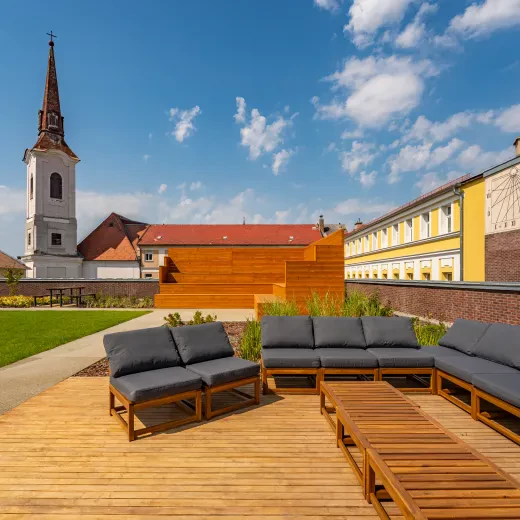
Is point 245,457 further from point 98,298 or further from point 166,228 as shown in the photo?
point 166,228

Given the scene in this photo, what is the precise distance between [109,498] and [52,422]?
5.69ft

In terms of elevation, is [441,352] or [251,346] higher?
[441,352]

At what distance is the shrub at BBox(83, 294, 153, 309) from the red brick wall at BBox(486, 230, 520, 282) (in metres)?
15.7

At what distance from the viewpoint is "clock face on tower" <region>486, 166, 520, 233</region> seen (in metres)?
12.0

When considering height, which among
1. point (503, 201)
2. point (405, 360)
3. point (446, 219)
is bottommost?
point (405, 360)

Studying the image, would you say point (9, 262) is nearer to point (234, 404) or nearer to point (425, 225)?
point (425, 225)

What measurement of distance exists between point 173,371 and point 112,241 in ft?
118

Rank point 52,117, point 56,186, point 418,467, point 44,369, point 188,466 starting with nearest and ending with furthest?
point 418,467
point 188,466
point 44,369
point 56,186
point 52,117

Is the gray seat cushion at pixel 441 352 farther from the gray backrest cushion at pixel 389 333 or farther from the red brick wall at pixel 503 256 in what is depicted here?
the red brick wall at pixel 503 256

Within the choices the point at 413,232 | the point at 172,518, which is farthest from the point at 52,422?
the point at 413,232

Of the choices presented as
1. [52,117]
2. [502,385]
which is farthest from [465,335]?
[52,117]

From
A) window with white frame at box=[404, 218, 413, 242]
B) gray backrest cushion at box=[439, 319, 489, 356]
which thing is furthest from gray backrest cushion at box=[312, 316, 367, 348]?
window with white frame at box=[404, 218, 413, 242]

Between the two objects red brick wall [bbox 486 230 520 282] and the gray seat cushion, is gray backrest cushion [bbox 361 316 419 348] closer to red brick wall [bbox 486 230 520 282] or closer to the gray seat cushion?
the gray seat cushion

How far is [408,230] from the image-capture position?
19.5 meters
